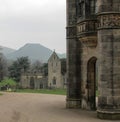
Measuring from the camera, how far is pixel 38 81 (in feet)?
288

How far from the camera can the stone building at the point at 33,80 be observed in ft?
287

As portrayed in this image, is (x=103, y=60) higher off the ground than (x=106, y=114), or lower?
higher

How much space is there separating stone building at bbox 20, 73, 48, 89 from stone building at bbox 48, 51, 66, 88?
10.1 ft

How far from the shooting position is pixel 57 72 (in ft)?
274

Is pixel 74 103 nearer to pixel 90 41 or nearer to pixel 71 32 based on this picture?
pixel 71 32

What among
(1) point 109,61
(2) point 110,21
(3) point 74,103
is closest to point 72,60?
(3) point 74,103


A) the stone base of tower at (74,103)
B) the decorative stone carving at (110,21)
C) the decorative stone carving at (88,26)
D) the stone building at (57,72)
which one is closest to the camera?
the decorative stone carving at (110,21)

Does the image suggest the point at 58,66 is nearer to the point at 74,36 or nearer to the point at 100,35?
the point at 74,36

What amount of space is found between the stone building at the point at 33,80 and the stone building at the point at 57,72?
3.09 m

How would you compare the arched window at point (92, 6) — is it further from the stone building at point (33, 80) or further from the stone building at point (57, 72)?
the stone building at point (33, 80)

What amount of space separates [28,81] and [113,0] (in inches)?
2751

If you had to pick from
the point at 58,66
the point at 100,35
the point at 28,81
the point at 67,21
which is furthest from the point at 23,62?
the point at 100,35

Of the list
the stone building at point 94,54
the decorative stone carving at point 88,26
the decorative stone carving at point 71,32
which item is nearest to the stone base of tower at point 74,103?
the stone building at point 94,54

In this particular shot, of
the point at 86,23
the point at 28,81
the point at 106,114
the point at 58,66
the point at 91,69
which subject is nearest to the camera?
the point at 106,114
